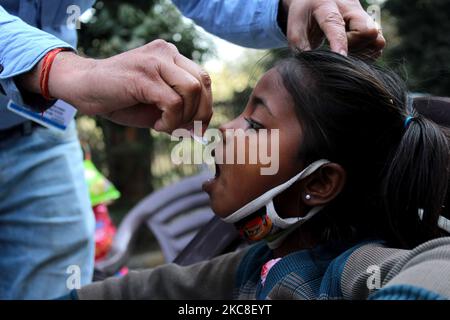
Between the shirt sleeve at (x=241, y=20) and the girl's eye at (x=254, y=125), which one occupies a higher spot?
the shirt sleeve at (x=241, y=20)

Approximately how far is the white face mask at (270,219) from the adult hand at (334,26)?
297 millimetres

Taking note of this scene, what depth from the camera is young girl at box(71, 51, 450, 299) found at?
1334 mm

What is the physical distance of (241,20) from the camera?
1706 mm

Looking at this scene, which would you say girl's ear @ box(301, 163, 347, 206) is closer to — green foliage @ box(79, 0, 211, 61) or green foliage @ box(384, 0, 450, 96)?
green foliage @ box(79, 0, 211, 61)

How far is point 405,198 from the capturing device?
1333 mm

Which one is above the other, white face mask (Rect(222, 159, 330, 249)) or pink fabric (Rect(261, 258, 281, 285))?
white face mask (Rect(222, 159, 330, 249))

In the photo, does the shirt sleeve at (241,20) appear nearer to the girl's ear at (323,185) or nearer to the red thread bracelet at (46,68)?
the girl's ear at (323,185)

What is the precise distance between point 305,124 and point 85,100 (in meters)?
0.55

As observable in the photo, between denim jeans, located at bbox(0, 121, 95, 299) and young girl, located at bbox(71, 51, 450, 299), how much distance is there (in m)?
0.63

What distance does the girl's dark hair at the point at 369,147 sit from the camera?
133cm

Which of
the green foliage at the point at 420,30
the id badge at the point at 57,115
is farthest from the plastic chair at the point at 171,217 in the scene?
the green foliage at the point at 420,30

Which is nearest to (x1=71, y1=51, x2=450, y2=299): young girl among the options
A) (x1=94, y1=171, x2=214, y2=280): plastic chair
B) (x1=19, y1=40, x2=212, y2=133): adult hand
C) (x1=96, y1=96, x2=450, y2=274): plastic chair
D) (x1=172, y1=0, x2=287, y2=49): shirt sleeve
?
(x1=172, y1=0, x2=287, y2=49): shirt sleeve

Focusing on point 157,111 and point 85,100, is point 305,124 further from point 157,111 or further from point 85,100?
point 85,100

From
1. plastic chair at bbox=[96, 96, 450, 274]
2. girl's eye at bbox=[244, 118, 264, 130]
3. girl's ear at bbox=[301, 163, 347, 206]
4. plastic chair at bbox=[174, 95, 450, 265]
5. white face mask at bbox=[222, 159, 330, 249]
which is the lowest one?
plastic chair at bbox=[96, 96, 450, 274]
